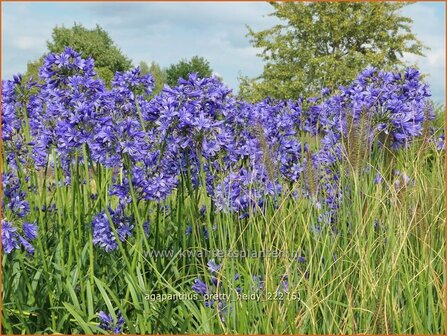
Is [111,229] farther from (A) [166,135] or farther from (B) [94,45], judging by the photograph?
(B) [94,45]

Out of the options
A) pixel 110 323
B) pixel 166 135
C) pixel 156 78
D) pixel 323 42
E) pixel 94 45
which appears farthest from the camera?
pixel 94 45

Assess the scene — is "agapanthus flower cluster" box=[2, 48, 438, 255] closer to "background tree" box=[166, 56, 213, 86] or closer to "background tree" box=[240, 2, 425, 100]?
"background tree" box=[240, 2, 425, 100]

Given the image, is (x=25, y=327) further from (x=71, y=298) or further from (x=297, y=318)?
(x=297, y=318)

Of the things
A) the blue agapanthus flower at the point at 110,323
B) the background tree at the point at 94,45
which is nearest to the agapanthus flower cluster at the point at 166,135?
the blue agapanthus flower at the point at 110,323

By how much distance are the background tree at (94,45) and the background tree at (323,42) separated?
9459mm

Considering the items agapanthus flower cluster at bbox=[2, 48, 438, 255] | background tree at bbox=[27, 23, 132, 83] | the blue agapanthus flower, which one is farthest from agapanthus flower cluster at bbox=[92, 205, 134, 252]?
background tree at bbox=[27, 23, 132, 83]

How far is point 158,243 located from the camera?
455 cm

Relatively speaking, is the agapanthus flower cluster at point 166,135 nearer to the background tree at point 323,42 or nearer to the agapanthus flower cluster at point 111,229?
the agapanthus flower cluster at point 111,229

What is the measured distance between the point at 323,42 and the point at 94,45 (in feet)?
43.2

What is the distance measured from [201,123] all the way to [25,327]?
5.67 ft

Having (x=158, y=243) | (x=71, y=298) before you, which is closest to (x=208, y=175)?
(x=158, y=243)

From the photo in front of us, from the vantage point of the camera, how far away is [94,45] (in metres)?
33.3

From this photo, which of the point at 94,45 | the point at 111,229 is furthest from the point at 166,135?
the point at 94,45

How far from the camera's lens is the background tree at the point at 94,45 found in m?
33.4
